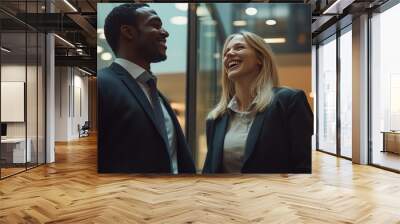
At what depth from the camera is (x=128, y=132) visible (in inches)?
256

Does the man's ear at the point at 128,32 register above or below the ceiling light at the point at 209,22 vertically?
below

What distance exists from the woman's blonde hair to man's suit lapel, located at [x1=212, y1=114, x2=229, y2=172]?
0.12 metres

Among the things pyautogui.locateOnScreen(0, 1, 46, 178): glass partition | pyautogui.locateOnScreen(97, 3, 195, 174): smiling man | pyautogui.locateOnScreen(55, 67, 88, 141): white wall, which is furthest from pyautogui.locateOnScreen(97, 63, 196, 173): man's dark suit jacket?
pyautogui.locateOnScreen(55, 67, 88, 141): white wall

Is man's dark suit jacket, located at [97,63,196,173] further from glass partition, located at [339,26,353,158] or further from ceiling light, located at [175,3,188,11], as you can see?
glass partition, located at [339,26,353,158]

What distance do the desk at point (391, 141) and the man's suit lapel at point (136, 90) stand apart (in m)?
4.46

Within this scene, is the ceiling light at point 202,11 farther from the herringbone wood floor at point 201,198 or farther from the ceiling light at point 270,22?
the herringbone wood floor at point 201,198

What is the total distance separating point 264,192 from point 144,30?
3202 mm

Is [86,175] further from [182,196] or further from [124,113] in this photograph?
[182,196]

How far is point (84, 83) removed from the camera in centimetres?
2069

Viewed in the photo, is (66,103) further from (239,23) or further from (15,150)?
Answer: (239,23)

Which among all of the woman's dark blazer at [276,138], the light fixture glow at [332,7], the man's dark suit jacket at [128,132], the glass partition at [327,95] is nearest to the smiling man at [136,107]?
the man's dark suit jacket at [128,132]

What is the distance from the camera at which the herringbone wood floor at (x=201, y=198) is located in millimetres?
4254

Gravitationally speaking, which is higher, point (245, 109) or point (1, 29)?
point (1, 29)

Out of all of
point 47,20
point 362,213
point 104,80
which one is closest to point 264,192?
point 362,213
